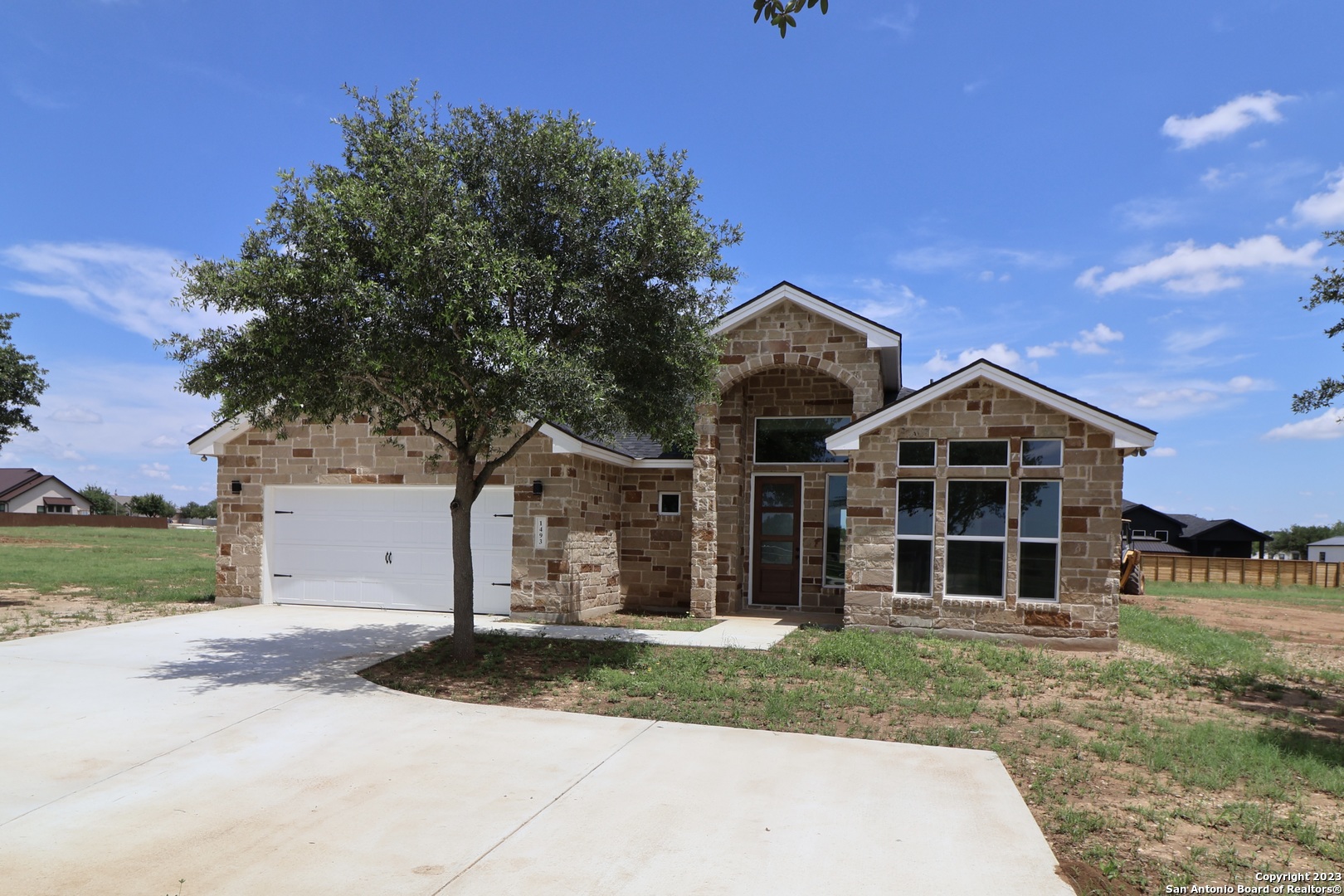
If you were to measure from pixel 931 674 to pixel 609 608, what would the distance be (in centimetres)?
668

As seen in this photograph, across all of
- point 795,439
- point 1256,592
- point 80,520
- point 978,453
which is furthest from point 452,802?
point 80,520

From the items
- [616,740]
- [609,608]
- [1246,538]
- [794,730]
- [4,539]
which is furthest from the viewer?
[1246,538]

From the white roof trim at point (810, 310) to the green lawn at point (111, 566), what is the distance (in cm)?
1114

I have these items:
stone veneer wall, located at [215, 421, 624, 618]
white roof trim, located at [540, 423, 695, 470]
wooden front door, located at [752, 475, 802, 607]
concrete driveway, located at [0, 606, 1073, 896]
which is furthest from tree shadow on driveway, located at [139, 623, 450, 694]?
wooden front door, located at [752, 475, 802, 607]

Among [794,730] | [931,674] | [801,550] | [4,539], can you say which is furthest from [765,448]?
[4,539]

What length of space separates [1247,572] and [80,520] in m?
62.9

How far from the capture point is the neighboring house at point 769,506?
12.1 metres

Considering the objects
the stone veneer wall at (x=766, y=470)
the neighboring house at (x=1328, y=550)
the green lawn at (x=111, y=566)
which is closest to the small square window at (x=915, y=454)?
the stone veneer wall at (x=766, y=470)

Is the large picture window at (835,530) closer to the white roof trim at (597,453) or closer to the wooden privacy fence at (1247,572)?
the white roof trim at (597,453)

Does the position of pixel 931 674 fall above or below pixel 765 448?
below

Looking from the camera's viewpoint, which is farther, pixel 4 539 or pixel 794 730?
pixel 4 539

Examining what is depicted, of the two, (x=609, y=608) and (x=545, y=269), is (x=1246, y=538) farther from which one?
(x=545, y=269)

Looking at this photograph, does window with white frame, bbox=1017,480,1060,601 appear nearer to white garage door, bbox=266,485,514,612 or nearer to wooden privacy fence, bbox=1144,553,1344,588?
white garage door, bbox=266,485,514,612

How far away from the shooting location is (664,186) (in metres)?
9.74
